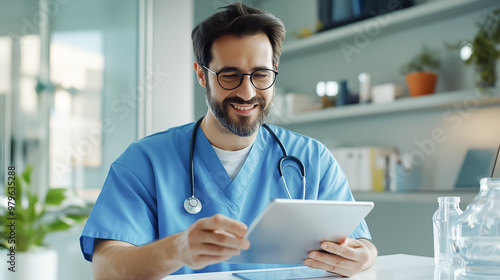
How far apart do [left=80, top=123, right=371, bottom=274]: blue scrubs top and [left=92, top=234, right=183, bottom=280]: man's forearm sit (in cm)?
6

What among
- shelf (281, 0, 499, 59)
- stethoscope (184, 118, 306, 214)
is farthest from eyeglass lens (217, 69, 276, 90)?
shelf (281, 0, 499, 59)

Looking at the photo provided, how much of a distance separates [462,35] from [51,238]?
8.17 ft

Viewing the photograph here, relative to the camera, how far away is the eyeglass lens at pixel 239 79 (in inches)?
50.9

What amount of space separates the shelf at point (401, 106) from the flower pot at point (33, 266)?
1.65 meters

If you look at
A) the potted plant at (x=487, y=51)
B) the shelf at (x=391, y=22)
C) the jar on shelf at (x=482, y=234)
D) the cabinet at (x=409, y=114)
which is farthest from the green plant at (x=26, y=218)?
the potted plant at (x=487, y=51)

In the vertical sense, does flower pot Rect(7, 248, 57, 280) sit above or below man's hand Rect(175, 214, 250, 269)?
below

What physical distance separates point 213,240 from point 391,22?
2126 mm

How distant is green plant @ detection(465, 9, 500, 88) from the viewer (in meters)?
2.11

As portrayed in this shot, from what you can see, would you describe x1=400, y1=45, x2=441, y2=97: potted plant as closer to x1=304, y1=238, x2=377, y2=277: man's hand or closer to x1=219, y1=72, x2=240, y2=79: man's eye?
x1=219, y1=72, x2=240, y2=79: man's eye

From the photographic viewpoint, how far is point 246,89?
50.5 inches

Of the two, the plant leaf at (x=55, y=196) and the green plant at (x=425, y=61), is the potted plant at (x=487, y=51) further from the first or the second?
the plant leaf at (x=55, y=196)

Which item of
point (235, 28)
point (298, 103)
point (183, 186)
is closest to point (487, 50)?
point (298, 103)

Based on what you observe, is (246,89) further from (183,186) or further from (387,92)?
(387,92)

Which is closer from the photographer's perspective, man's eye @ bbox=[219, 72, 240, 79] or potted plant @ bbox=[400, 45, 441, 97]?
man's eye @ bbox=[219, 72, 240, 79]
